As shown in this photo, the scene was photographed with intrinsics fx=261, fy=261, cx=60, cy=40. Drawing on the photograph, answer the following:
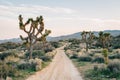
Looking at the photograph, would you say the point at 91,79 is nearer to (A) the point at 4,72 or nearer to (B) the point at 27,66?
(A) the point at 4,72

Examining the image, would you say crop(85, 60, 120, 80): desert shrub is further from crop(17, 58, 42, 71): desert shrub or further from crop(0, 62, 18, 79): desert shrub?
crop(17, 58, 42, 71): desert shrub

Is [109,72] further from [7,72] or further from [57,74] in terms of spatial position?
[7,72]

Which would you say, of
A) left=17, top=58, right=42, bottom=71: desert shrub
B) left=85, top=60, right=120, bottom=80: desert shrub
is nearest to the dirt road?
left=17, top=58, right=42, bottom=71: desert shrub

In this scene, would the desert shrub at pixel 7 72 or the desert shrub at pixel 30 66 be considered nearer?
the desert shrub at pixel 7 72

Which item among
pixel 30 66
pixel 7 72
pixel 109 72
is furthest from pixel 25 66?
pixel 109 72

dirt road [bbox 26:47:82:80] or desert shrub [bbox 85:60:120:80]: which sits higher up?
desert shrub [bbox 85:60:120:80]

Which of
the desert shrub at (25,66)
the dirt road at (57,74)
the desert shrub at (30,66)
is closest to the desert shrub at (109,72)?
the dirt road at (57,74)

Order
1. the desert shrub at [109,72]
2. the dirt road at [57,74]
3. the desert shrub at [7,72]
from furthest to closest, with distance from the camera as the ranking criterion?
the dirt road at [57,74], the desert shrub at [109,72], the desert shrub at [7,72]

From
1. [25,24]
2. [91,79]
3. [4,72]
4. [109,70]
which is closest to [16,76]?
[4,72]

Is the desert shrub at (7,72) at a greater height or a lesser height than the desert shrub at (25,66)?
greater

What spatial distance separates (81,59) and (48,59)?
4.85m

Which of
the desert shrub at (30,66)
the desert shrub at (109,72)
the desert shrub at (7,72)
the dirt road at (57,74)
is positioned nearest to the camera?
the desert shrub at (7,72)

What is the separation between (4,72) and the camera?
19.5 metres

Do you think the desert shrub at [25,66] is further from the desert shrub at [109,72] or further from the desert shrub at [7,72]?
the desert shrub at [109,72]
